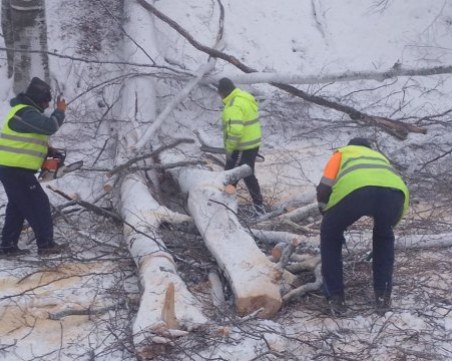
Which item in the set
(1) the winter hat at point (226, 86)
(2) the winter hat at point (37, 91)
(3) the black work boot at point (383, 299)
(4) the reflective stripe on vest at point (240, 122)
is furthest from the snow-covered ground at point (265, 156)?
(2) the winter hat at point (37, 91)

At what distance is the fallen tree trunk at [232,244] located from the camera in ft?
19.7

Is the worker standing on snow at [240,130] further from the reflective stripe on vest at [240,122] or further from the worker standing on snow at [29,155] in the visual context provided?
the worker standing on snow at [29,155]

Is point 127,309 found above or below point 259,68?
below

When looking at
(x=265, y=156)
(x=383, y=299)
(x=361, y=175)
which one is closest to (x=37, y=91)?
(x=361, y=175)

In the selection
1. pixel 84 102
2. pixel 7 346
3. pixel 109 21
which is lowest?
pixel 7 346

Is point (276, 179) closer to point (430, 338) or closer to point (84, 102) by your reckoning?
point (84, 102)

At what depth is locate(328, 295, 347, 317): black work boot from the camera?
5934mm

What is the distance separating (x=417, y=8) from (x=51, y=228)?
30.2 feet

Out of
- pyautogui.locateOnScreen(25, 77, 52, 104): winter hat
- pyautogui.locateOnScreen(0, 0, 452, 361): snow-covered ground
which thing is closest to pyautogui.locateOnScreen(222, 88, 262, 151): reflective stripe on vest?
pyautogui.locateOnScreen(0, 0, 452, 361): snow-covered ground

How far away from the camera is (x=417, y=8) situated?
14.0m

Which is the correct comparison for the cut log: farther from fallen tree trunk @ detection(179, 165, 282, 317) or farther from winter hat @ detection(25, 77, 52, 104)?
winter hat @ detection(25, 77, 52, 104)

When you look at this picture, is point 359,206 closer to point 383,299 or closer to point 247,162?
point 383,299

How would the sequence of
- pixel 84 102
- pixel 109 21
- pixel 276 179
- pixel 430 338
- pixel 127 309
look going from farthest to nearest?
pixel 109 21 → pixel 84 102 → pixel 276 179 → pixel 127 309 → pixel 430 338

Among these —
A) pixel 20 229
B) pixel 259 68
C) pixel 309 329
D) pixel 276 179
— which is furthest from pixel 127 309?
pixel 259 68
